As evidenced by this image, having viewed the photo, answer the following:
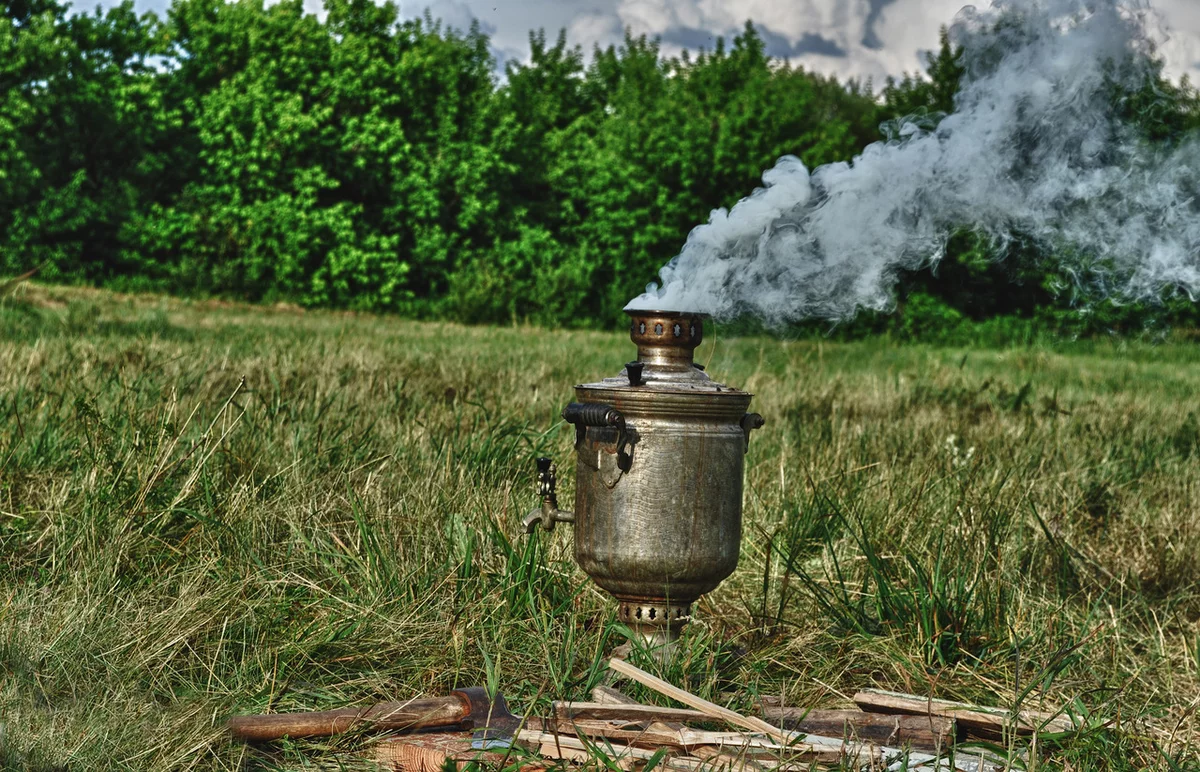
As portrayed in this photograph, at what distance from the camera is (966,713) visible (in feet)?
8.78

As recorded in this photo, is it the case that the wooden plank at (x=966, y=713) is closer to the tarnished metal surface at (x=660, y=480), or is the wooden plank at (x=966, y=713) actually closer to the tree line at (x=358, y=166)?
the tarnished metal surface at (x=660, y=480)

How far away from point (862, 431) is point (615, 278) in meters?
18.5

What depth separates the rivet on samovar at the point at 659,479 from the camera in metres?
2.90

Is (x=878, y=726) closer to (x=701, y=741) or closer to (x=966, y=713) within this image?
(x=966, y=713)

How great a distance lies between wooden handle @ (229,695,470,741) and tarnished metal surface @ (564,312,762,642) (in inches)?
24.0

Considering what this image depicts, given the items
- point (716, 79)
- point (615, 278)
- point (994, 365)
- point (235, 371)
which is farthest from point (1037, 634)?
point (716, 79)

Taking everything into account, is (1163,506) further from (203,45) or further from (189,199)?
(203,45)

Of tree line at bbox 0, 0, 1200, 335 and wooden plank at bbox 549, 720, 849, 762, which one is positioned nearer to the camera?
wooden plank at bbox 549, 720, 849, 762

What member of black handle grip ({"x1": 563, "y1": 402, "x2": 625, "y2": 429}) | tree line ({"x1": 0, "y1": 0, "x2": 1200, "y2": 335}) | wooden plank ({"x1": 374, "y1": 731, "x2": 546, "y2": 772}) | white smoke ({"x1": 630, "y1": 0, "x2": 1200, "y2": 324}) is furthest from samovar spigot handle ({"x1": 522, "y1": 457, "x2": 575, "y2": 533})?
tree line ({"x1": 0, "y1": 0, "x2": 1200, "y2": 335})

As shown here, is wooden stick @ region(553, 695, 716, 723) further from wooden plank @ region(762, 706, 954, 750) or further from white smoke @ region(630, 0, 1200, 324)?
white smoke @ region(630, 0, 1200, 324)

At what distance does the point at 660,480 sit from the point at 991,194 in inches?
89.0

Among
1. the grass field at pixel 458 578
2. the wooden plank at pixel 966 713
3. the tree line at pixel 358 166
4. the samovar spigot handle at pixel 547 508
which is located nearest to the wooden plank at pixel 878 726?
the wooden plank at pixel 966 713

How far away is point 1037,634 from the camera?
336cm

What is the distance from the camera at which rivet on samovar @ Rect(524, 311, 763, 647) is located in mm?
2904
